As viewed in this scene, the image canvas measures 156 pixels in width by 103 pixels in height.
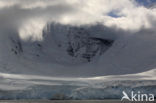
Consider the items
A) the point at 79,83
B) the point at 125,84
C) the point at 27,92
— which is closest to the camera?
the point at 27,92

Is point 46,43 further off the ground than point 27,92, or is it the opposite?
point 46,43

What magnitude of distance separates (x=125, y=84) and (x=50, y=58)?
73.8m

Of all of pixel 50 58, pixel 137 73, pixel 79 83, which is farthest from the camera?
pixel 50 58

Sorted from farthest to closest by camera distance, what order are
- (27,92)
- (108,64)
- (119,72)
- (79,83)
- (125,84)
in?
(108,64) < (119,72) < (79,83) < (125,84) < (27,92)

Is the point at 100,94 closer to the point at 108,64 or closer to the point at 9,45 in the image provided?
the point at 108,64

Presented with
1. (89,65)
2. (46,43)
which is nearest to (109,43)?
(89,65)

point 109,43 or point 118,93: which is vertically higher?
point 109,43

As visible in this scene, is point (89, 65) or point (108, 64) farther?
point (89, 65)

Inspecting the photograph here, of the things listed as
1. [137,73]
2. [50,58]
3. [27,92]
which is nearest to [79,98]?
[27,92]

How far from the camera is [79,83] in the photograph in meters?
133

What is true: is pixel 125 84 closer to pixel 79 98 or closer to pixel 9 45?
pixel 79 98

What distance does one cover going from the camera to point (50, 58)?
18900 centimetres

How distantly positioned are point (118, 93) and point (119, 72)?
53.6m

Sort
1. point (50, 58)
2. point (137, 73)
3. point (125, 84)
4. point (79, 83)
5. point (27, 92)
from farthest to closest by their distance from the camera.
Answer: point (50, 58), point (137, 73), point (79, 83), point (125, 84), point (27, 92)
